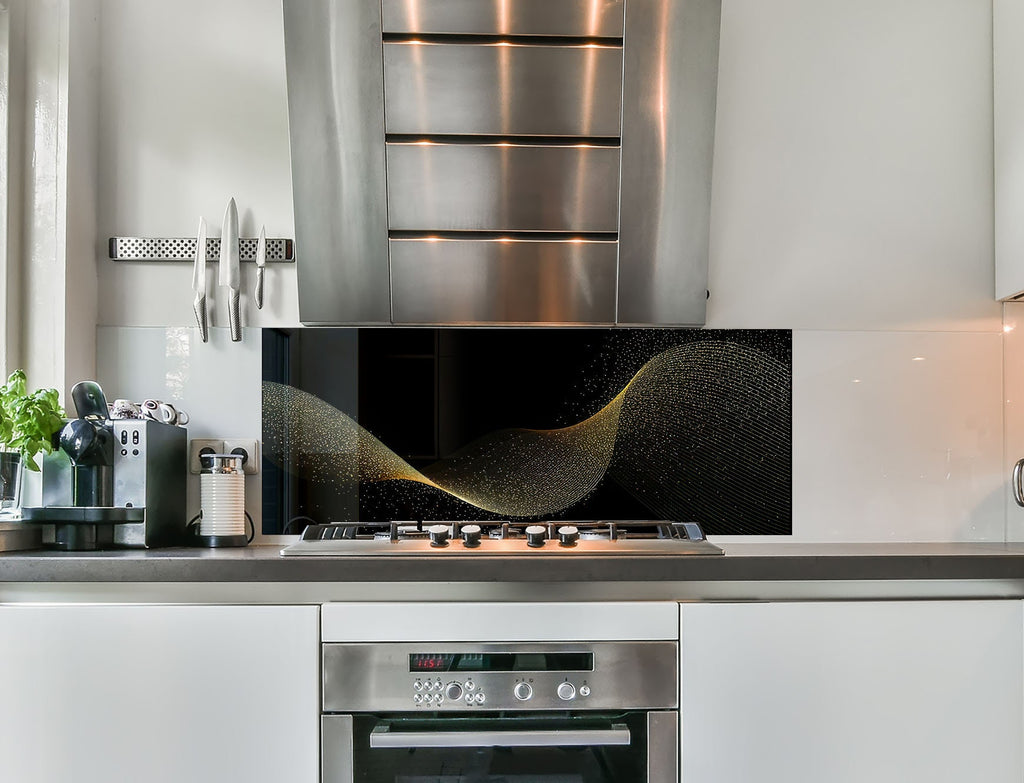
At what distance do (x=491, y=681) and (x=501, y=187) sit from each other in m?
1.10

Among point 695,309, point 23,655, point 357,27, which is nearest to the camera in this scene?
point 23,655

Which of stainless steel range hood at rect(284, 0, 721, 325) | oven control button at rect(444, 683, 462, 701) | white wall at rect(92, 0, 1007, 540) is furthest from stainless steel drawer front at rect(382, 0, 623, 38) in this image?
oven control button at rect(444, 683, 462, 701)

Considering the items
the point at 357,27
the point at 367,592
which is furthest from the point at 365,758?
the point at 357,27

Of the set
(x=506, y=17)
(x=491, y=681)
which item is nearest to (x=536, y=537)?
(x=491, y=681)

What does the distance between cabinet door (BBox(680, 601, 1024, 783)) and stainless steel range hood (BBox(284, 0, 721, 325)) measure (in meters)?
0.80

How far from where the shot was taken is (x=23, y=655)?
5.05 feet

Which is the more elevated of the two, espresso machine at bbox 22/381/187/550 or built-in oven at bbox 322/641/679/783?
espresso machine at bbox 22/381/187/550

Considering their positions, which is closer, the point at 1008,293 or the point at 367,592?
the point at 367,592

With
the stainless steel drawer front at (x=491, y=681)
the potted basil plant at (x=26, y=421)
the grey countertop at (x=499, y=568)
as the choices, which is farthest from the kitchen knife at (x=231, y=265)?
the stainless steel drawer front at (x=491, y=681)

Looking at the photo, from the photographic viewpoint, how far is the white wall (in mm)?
2141

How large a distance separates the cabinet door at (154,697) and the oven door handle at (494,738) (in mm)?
148

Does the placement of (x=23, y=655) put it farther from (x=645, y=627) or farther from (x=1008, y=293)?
(x=1008, y=293)

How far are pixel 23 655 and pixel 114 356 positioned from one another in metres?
0.83

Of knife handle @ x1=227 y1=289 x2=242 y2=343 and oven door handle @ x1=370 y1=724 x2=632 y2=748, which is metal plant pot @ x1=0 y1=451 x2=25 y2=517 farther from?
oven door handle @ x1=370 y1=724 x2=632 y2=748
